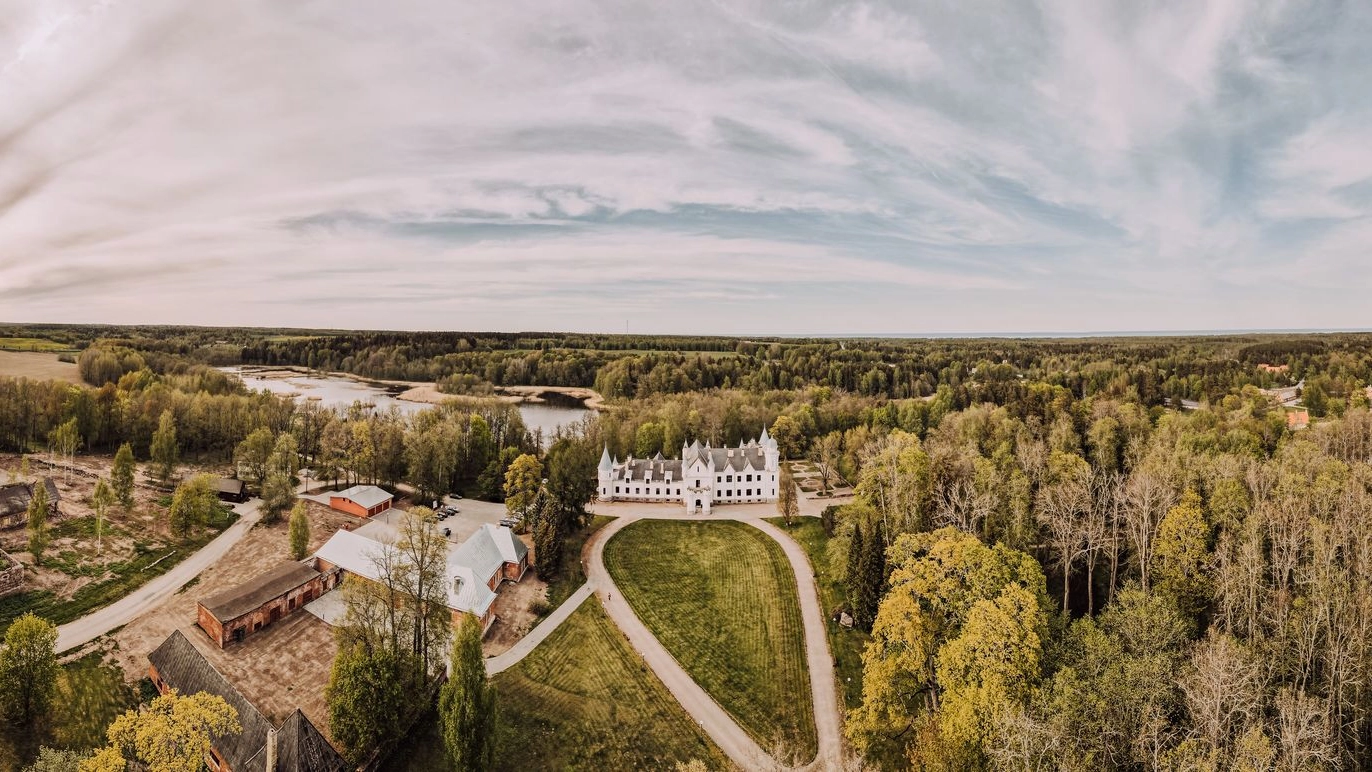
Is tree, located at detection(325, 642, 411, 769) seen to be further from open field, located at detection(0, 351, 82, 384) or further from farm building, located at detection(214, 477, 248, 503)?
open field, located at detection(0, 351, 82, 384)

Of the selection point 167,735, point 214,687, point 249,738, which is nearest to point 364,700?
point 249,738

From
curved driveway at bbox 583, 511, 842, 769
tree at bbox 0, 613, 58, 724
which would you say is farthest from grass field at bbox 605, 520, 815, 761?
tree at bbox 0, 613, 58, 724

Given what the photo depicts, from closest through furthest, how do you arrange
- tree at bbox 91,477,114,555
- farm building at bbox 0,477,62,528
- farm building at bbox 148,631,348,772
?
farm building at bbox 148,631,348,772, tree at bbox 91,477,114,555, farm building at bbox 0,477,62,528

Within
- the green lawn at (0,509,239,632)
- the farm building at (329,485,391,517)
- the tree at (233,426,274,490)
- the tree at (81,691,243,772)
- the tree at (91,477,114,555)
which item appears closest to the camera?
the tree at (81,691,243,772)

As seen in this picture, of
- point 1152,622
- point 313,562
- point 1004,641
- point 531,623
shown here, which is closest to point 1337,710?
point 1152,622

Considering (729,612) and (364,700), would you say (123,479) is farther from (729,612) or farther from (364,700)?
(729,612)

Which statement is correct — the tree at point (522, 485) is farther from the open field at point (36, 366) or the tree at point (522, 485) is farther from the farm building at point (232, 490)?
the open field at point (36, 366)
